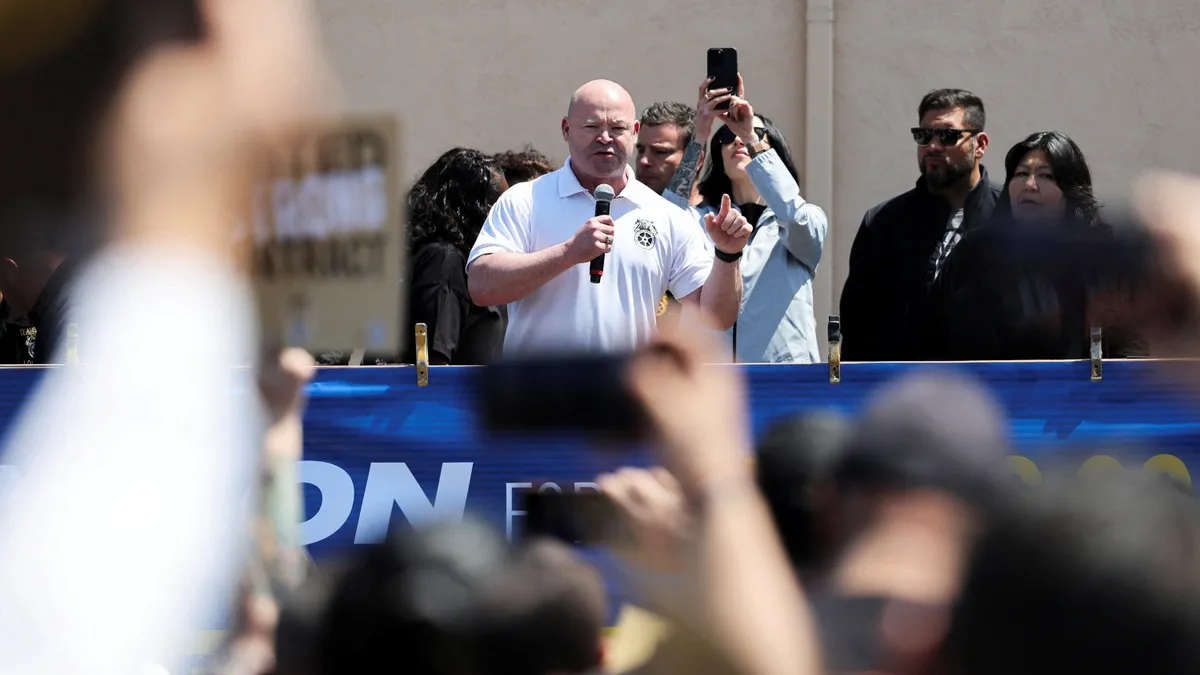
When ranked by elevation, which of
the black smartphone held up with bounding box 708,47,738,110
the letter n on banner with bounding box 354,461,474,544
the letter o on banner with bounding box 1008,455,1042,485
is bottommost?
the letter n on banner with bounding box 354,461,474,544

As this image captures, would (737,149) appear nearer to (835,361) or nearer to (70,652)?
(835,361)

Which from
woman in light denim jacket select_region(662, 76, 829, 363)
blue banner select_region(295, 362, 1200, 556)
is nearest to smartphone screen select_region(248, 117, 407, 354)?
blue banner select_region(295, 362, 1200, 556)

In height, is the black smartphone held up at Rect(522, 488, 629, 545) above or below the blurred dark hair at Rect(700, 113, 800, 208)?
below

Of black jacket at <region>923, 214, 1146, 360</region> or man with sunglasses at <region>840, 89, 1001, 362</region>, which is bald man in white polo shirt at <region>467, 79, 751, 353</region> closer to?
black jacket at <region>923, 214, 1146, 360</region>

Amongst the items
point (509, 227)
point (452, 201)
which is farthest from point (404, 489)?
point (452, 201)

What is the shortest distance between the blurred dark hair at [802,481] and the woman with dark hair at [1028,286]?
40 centimetres

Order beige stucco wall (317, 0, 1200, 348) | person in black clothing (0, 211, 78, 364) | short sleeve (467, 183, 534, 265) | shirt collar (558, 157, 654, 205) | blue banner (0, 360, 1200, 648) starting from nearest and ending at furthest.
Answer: person in black clothing (0, 211, 78, 364) < blue banner (0, 360, 1200, 648) < short sleeve (467, 183, 534, 265) < shirt collar (558, 157, 654, 205) < beige stucco wall (317, 0, 1200, 348)

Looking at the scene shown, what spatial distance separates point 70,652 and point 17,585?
0.09 metres

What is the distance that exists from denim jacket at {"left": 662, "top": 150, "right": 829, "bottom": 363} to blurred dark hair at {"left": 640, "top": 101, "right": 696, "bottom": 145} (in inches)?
24.2

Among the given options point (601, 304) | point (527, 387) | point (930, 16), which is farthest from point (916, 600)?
point (930, 16)

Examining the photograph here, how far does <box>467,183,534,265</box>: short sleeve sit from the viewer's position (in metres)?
4.33

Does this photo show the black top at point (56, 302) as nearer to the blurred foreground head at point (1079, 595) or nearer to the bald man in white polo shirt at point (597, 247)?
the blurred foreground head at point (1079, 595)

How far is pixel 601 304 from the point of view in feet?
13.6

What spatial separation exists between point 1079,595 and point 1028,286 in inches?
45.8
